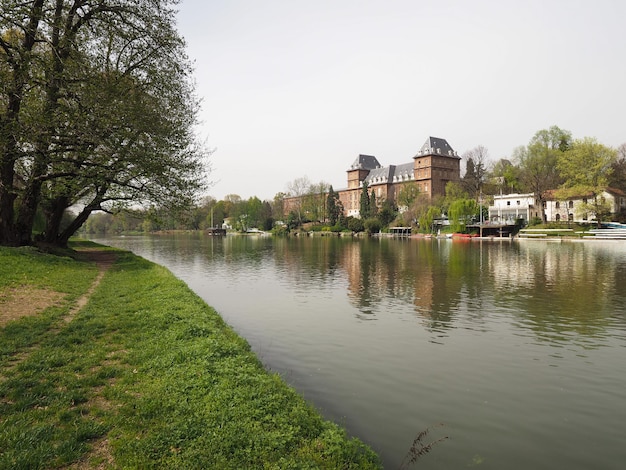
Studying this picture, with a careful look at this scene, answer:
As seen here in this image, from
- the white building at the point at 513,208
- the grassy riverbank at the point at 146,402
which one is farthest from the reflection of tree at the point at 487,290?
the white building at the point at 513,208

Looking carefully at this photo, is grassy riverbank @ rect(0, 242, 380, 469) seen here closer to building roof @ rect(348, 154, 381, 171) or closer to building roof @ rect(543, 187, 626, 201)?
building roof @ rect(543, 187, 626, 201)

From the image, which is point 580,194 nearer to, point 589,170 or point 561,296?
point 589,170

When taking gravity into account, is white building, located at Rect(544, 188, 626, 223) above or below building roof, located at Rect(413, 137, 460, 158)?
below

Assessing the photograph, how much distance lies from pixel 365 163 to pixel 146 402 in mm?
141488

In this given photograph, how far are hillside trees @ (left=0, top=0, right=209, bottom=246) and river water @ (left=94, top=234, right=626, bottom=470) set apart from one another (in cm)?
851

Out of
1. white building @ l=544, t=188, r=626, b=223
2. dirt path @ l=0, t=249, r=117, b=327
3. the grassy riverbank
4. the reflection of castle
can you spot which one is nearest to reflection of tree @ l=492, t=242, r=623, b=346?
the grassy riverbank

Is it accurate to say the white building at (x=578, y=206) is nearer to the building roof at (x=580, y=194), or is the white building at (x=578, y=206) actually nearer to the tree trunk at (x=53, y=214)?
the building roof at (x=580, y=194)

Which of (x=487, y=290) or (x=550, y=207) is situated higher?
(x=550, y=207)

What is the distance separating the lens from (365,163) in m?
143

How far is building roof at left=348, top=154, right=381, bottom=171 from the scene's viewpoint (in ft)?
465

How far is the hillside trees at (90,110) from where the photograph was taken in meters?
15.1

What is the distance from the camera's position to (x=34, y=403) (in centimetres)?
581

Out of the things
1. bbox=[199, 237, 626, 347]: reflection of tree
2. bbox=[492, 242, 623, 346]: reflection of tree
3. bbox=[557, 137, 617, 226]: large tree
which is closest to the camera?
bbox=[492, 242, 623, 346]: reflection of tree

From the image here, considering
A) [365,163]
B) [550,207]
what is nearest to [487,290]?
[550,207]
